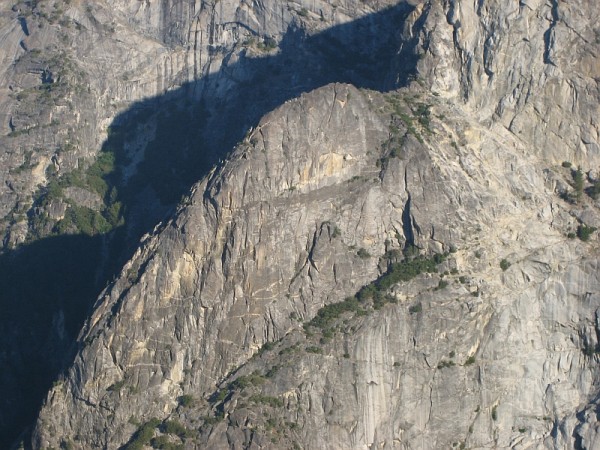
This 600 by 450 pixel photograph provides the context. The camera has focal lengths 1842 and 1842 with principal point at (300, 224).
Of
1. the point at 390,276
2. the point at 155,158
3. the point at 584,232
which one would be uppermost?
the point at 155,158

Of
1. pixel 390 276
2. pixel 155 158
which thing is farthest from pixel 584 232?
pixel 155 158

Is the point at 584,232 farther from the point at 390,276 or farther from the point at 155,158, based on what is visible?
the point at 155,158

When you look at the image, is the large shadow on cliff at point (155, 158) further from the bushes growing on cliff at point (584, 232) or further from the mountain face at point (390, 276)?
the bushes growing on cliff at point (584, 232)

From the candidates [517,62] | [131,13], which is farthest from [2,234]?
[517,62]

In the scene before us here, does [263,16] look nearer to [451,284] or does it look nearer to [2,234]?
[2,234]

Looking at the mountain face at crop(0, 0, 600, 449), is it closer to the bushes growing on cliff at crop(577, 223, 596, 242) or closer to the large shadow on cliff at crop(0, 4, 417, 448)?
the bushes growing on cliff at crop(577, 223, 596, 242)

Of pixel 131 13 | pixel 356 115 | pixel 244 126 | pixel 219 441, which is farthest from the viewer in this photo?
pixel 131 13

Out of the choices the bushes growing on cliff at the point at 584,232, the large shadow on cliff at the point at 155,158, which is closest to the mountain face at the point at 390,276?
the bushes growing on cliff at the point at 584,232
